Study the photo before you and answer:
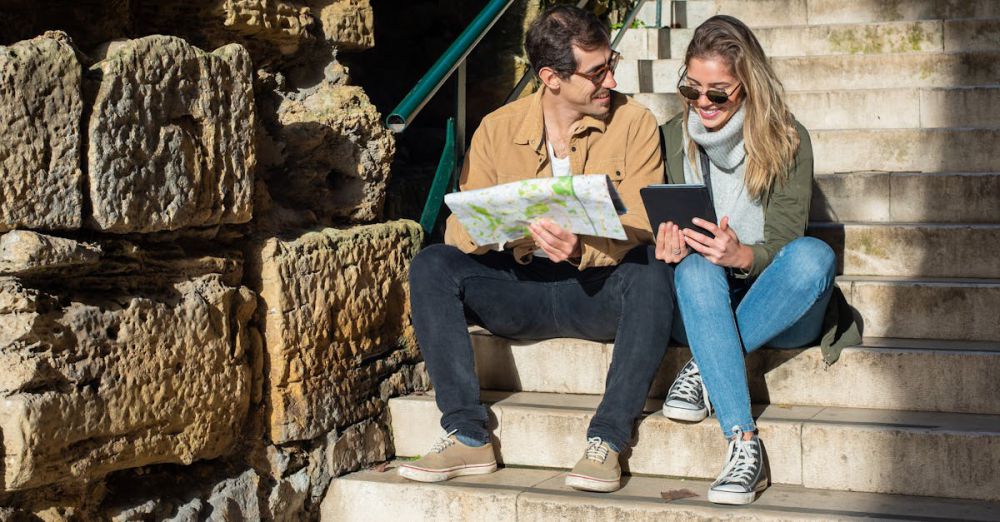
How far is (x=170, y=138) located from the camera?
9.42 feet

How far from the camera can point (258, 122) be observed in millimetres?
3354

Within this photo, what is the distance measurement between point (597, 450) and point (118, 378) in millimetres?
1348

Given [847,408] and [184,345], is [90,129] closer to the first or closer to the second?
[184,345]

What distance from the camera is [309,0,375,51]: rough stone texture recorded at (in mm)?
3666

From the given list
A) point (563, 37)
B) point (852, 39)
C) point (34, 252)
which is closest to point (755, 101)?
point (563, 37)

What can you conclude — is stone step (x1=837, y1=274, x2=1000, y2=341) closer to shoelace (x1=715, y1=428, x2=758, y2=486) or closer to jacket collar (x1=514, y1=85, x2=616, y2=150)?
shoelace (x1=715, y1=428, x2=758, y2=486)

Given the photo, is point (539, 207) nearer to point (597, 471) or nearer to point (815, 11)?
point (597, 471)

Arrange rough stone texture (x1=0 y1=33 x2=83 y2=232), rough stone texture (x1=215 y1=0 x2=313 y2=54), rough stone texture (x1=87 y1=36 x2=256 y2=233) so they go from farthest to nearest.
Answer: rough stone texture (x1=215 y1=0 x2=313 y2=54), rough stone texture (x1=87 y1=36 x2=256 y2=233), rough stone texture (x1=0 y1=33 x2=83 y2=232)

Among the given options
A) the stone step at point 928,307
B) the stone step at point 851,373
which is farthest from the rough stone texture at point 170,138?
the stone step at point 928,307

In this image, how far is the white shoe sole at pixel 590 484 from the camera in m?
3.29

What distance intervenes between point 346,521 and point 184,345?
907mm

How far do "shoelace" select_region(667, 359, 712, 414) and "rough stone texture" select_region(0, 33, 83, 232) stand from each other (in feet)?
5.80

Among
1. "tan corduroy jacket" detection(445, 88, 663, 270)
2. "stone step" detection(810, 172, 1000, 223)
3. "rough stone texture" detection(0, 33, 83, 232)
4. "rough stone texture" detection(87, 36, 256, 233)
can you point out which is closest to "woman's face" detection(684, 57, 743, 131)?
"tan corduroy jacket" detection(445, 88, 663, 270)

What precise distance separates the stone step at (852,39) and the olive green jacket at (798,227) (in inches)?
76.0
